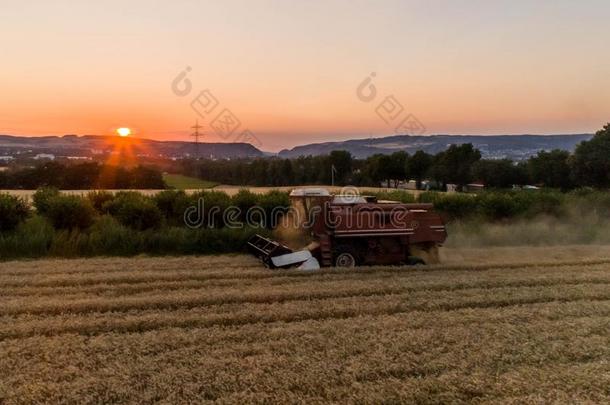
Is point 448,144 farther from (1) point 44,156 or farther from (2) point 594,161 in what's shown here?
(1) point 44,156

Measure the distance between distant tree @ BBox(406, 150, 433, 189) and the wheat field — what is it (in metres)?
39.2

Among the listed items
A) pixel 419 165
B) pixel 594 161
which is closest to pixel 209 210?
pixel 594 161

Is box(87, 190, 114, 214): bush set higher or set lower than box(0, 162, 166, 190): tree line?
lower

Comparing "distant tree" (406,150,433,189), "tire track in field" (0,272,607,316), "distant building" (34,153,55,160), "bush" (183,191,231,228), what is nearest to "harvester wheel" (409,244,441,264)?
"tire track in field" (0,272,607,316)

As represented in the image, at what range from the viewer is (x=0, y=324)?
6.29 metres

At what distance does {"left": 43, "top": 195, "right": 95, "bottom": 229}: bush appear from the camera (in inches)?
531

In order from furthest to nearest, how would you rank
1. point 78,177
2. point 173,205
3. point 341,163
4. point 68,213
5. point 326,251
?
point 341,163 → point 78,177 → point 173,205 → point 68,213 → point 326,251

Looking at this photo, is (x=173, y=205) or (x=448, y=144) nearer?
(x=173, y=205)

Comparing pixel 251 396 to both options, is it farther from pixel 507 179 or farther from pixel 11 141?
pixel 11 141

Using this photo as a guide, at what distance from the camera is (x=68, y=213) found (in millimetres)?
13602

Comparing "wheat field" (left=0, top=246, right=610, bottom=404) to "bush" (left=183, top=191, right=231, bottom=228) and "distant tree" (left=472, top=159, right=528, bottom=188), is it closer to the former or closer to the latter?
"bush" (left=183, top=191, right=231, bottom=228)

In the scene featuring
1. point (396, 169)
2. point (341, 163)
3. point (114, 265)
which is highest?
point (341, 163)

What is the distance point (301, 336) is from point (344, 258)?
444 centimetres

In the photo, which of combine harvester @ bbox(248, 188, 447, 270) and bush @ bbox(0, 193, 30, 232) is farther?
bush @ bbox(0, 193, 30, 232)
